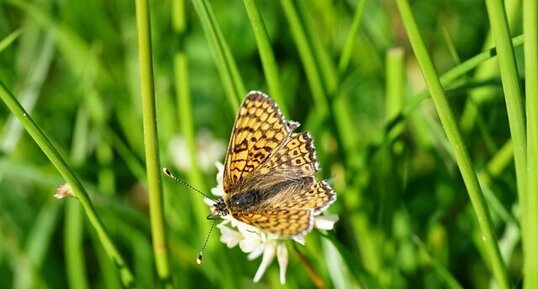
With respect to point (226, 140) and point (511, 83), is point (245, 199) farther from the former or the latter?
point (226, 140)

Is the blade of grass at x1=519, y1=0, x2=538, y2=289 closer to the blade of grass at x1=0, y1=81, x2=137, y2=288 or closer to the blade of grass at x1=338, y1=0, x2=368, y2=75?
the blade of grass at x1=338, y1=0, x2=368, y2=75

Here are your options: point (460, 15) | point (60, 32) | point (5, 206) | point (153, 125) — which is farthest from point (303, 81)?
point (153, 125)

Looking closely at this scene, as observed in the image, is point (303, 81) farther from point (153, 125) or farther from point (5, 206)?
point (153, 125)

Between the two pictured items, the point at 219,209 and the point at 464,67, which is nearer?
the point at 464,67

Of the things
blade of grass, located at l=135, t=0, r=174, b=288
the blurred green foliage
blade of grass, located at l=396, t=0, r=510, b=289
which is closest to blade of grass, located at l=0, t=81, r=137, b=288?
blade of grass, located at l=135, t=0, r=174, b=288

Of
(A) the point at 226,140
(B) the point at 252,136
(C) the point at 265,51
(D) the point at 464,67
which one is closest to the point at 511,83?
(D) the point at 464,67
